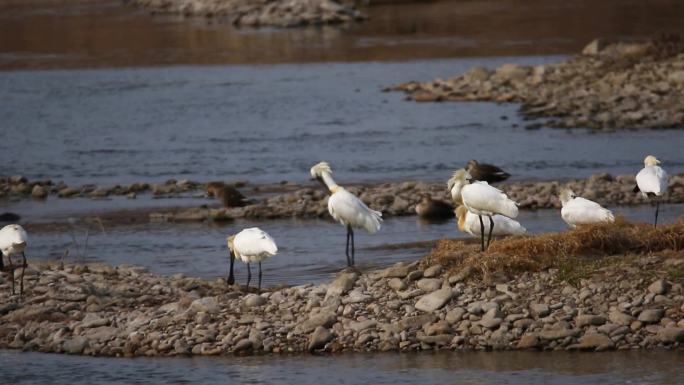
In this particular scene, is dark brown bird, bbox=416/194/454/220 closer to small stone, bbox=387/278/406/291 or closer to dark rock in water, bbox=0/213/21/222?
dark rock in water, bbox=0/213/21/222

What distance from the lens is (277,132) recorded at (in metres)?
38.9

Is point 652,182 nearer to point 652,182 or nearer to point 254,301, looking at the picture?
point 652,182

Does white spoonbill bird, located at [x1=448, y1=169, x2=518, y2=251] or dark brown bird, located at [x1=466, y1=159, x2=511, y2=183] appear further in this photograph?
dark brown bird, located at [x1=466, y1=159, x2=511, y2=183]

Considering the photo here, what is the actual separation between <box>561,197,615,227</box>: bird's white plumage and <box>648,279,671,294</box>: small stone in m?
1.70

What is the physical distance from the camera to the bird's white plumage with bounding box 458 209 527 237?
1789 centimetres

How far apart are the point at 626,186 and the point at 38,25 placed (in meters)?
58.4

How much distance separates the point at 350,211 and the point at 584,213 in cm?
285

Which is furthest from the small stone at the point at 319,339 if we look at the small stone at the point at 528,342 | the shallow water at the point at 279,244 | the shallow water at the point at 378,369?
the shallow water at the point at 279,244

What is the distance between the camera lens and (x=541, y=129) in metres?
35.8

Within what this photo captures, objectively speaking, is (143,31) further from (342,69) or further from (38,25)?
(342,69)

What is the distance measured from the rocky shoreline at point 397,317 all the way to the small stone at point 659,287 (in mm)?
11

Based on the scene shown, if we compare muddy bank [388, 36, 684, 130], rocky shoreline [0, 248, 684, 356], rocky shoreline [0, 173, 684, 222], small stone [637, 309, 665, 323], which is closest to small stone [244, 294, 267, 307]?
rocky shoreline [0, 248, 684, 356]

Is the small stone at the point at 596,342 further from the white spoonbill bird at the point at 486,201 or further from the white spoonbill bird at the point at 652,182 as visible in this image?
the white spoonbill bird at the point at 652,182

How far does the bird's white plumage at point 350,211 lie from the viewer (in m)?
17.7
